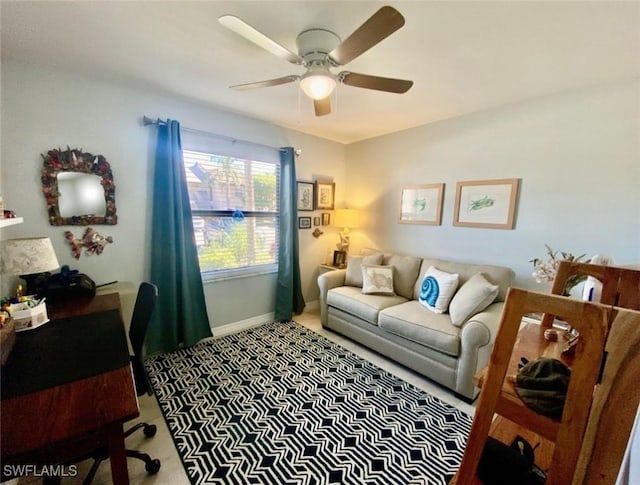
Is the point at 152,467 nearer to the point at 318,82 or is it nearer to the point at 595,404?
the point at 595,404

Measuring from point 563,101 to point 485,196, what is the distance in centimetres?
95

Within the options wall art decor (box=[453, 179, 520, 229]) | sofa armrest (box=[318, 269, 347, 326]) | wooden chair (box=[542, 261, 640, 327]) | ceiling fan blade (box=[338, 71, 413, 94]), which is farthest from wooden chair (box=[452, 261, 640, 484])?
sofa armrest (box=[318, 269, 347, 326])

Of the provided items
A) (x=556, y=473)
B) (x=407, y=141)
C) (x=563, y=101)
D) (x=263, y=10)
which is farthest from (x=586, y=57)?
(x=556, y=473)

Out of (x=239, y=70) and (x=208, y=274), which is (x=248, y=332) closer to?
(x=208, y=274)

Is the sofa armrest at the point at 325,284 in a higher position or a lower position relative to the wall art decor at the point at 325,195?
lower

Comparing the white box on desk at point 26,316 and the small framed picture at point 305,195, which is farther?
the small framed picture at point 305,195

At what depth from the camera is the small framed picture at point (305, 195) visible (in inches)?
143

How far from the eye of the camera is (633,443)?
24.6 inches

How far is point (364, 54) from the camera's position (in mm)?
1826

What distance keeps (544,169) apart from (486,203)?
1.75 ft

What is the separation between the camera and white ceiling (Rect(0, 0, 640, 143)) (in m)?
1.40

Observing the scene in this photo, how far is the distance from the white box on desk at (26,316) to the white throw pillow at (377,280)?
259 cm

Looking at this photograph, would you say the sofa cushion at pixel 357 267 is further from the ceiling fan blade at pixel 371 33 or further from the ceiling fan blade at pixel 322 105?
the ceiling fan blade at pixel 371 33

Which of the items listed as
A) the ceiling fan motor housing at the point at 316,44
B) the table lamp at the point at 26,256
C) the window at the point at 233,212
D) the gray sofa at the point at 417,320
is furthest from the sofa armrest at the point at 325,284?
the table lamp at the point at 26,256
